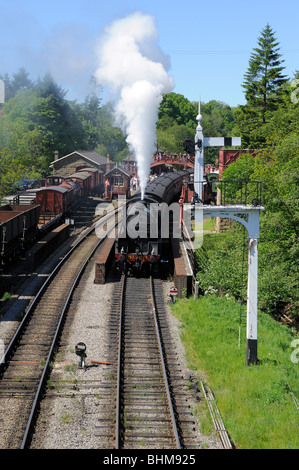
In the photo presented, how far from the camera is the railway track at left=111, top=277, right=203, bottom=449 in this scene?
30.5 feet

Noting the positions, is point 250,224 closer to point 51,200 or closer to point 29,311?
point 29,311

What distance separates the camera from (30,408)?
1028cm

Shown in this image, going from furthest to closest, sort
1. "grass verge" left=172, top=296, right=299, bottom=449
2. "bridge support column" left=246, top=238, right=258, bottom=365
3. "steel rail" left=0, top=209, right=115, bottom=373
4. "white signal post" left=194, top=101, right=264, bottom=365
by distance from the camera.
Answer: "steel rail" left=0, top=209, right=115, bottom=373, "bridge support column" left=246, top=238, right=258, bottom=365, "white signal post" left=194, top=101, right=264, bottom=365, "grass verge" left=172, top=296, right=299, bottom=449

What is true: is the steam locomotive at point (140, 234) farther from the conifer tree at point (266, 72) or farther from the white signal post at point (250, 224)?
the conifer tree at point (266, 72)

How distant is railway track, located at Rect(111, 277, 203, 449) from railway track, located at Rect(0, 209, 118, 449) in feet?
6.09

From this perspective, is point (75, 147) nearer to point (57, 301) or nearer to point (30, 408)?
point (57, 301)

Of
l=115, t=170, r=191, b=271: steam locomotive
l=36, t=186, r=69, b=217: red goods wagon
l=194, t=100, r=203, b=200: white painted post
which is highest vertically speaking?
l=194, t=100, r=203, b=200: white painted post

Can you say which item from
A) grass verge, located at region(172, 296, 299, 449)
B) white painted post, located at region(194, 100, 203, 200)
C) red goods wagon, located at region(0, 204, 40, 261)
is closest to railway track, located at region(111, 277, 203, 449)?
grass verge, located at region(172, 296, 299, 449)

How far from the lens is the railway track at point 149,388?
9.30 meters

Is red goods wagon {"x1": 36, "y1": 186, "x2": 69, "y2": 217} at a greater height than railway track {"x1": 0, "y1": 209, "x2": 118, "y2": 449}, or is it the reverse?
red goods wagon {"x1": 36, "y1": 186, "x2": 69, "y2": 217}

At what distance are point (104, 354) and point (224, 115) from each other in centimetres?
9999

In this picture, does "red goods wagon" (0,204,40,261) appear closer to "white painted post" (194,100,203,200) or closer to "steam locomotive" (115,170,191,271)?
"steam locomotive" (115,170,191,271)

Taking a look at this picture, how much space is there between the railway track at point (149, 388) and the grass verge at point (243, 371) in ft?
2.46

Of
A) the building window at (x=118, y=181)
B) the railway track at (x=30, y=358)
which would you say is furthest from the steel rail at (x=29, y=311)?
the building window at (x=118, y=181)
